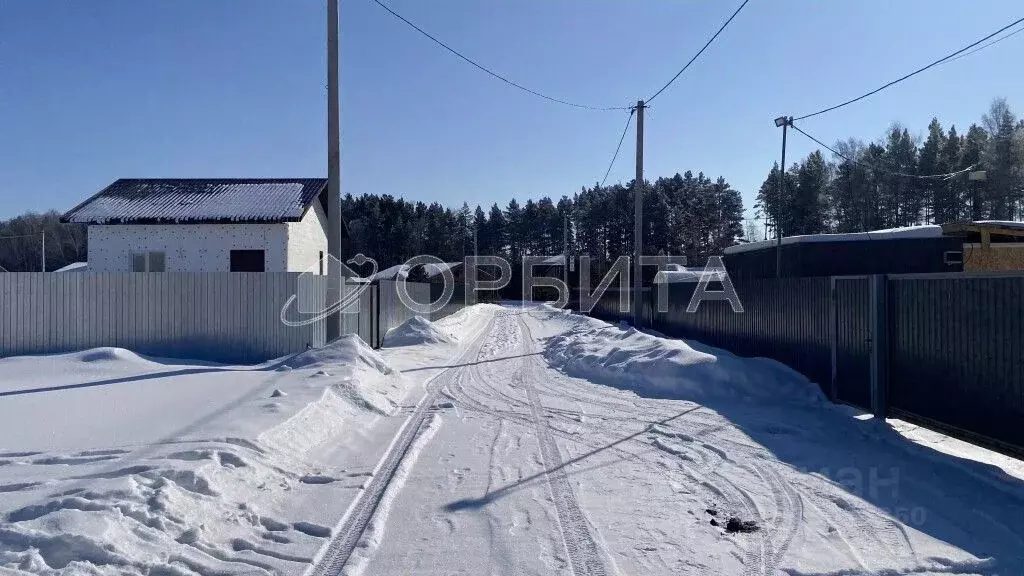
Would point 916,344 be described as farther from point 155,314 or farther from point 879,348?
point 155,314

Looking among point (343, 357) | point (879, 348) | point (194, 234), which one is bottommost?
point (343, 357)

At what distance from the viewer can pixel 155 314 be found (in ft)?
45.5

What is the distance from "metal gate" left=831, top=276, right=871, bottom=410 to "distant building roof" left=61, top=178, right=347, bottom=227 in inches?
635

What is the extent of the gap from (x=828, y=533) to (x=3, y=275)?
1456 centimetres

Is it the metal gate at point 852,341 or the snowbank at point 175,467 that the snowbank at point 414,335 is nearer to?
the snowbank at point 175,467

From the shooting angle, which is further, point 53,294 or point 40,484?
point 53,294

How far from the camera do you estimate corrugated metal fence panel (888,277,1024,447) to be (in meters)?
6.74

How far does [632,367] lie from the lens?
1337cm

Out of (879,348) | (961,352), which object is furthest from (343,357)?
(961,352)

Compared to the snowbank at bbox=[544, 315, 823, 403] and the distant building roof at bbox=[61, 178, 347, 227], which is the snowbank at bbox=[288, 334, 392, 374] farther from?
the distant building roof at bbox=[61, 178, 347, 227]

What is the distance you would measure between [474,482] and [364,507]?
116 cm

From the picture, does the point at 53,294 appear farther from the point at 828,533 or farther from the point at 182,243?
the point at 828,533

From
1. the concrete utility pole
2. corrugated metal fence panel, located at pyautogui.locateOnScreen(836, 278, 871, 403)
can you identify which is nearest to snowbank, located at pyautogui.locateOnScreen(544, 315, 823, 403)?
corrugated metal fence panel, located at pyautogui.locateOnScreen(836, 278, 871, 403)

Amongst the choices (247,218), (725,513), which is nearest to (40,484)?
(725,513)
